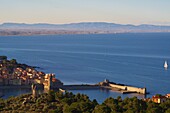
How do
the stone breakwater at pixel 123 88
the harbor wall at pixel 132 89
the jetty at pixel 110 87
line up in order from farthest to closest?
the jetty at pixel 110 87
the stone breakwater at pixel 123 88
the harbor wall at pixel 132 89

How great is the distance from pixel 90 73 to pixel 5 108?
28251 mm

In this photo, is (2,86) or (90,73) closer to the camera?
(2,86)

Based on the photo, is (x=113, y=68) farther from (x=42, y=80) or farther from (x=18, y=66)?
(x=42, y=80)

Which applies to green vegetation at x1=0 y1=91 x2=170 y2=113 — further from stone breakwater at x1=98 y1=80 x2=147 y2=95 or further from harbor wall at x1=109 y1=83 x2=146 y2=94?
stone breakwater at x1=98 y1=80 x2=147 y2=95

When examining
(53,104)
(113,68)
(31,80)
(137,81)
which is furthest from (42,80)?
(53,104)

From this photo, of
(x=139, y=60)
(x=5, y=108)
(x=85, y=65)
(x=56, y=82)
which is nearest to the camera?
(x=5, y=108)

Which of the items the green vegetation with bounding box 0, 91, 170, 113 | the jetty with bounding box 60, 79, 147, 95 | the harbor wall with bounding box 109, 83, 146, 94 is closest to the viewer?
the green vegetation with bounding box 0, 91, 170, 113

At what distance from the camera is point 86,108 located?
17094 millimetres

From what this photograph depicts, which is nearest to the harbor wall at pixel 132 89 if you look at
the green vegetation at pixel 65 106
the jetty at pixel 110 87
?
the jetty at pixel 110 87

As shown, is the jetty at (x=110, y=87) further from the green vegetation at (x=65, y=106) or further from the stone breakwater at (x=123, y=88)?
the green vegetation at (x=65, y=106)

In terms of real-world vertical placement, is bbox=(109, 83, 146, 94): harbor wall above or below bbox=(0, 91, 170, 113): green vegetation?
below

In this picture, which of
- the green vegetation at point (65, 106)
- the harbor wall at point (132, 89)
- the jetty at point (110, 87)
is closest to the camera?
the green vegetation at point (65, 106)

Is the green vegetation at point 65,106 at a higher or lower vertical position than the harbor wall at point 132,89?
higher

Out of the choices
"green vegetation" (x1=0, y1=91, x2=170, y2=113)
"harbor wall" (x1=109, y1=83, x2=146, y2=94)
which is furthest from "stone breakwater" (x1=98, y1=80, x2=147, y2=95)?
"green vegetation" (x1=0, y1=91, x2=170, y2=113)
